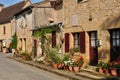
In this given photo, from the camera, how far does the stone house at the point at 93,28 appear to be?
1588 centimetres

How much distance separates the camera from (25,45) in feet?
111

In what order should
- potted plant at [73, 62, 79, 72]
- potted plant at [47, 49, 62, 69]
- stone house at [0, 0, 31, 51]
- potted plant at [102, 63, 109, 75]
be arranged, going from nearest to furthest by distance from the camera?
potted plant at [102, 63, 109, 75]
potted plant at [73, 62, 79, 72]
potted plant at [47, 49, 62, 69]
stone house at [0, 0, 31, 51]

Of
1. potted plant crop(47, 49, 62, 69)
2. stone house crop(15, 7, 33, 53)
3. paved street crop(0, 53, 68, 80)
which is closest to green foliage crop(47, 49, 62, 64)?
potted plant crop(47, 49, 62, 69)

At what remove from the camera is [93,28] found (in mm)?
17688

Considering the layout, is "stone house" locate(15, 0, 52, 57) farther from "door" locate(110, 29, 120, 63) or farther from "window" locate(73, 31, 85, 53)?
"door" locate(110, 29, 120, 63)

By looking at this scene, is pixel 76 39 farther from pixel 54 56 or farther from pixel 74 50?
pixel 54 56

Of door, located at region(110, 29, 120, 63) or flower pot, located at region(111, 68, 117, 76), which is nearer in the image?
flower pot, located at region(111, 68, 117, 76)

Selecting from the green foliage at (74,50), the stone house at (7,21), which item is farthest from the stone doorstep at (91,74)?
the stone house at (7,21)

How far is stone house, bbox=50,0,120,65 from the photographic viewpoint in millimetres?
15875

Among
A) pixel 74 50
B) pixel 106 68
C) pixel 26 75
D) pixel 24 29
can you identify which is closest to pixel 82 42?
pixel 74 50

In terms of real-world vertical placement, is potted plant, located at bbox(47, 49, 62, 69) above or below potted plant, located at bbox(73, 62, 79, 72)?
above

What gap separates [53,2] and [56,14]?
171cm

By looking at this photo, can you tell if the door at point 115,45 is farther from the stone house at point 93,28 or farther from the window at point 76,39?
the window at point 76,39

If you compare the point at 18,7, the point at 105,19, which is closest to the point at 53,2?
the point at 105,19
